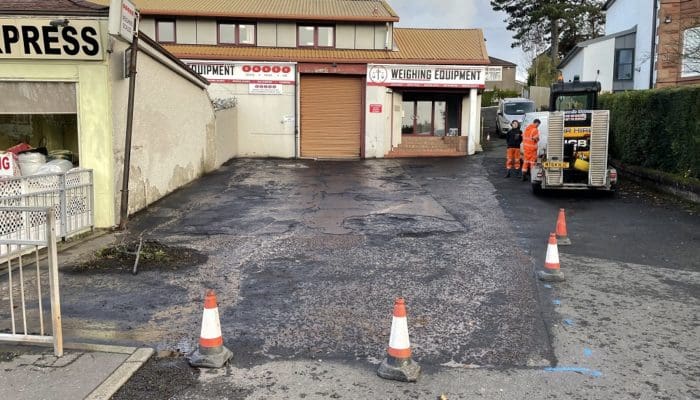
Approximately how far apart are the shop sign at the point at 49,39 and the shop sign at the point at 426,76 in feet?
54.5

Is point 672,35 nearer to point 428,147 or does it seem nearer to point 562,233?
point 428,147

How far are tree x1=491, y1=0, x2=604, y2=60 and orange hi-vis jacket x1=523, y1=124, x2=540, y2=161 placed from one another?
43441 mm

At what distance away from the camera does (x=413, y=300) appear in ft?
22.9

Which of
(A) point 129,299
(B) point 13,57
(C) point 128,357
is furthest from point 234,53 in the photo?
(C) point 128,357

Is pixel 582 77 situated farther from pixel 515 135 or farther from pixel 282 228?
pixel 282 228

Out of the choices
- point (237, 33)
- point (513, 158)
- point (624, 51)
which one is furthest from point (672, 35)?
point (237, 33)

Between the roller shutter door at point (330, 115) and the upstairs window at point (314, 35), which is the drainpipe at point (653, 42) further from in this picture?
the upstairs window at point (314, 35)

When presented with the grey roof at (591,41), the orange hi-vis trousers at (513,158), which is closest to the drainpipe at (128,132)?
the orange hi-vis trousers at (513,158)

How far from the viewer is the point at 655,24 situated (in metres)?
30.8

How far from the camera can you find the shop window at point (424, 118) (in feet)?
91.2

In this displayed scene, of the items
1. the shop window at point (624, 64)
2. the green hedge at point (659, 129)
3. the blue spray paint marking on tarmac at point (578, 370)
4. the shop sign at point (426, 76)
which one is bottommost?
the blue spray paint marking on tarmac at point (578, 370)

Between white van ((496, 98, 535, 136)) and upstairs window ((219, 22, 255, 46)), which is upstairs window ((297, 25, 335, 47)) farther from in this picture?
white van ((496, 98, 535, 136))

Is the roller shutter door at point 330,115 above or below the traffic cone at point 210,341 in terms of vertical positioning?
above

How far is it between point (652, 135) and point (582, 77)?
23.6 meters
